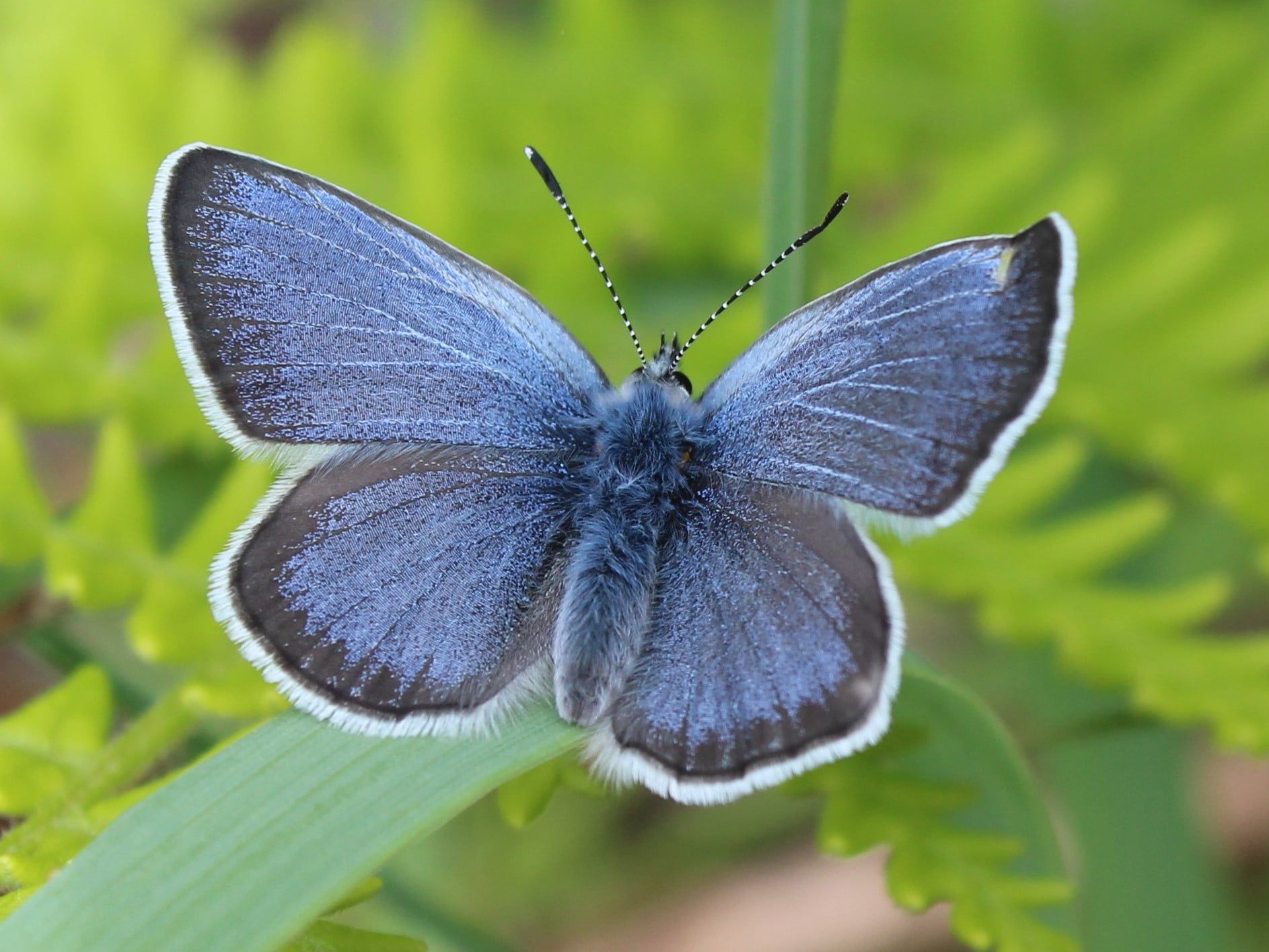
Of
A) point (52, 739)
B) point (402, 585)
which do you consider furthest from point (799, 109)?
point (52, 739)

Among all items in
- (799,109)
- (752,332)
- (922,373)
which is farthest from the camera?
(752,332)

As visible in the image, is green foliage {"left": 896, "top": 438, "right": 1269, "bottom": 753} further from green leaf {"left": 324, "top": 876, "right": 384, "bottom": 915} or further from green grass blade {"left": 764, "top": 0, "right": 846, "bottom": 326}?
green leaf {"left": 324, "top": 876, "right": 384, "bottom": 915}

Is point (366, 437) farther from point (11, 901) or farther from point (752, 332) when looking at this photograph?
point (752, 332)

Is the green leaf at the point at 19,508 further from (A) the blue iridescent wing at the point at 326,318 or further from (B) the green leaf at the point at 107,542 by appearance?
(A) the blue iridescent wing at the point at 326,318

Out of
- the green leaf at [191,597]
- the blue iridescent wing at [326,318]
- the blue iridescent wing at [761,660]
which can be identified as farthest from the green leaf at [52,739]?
the blue iridescent wing at [761,660]

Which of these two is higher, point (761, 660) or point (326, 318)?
point (326, 318)

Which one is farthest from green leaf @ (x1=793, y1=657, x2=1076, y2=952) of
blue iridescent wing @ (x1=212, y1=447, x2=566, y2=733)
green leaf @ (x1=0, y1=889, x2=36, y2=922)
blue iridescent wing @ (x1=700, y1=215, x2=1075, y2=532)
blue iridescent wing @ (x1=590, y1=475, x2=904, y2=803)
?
green leaf @ (x1=0, y1=889, x2=36, y2=922)

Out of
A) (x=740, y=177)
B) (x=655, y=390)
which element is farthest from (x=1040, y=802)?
(x=740, y=177)
